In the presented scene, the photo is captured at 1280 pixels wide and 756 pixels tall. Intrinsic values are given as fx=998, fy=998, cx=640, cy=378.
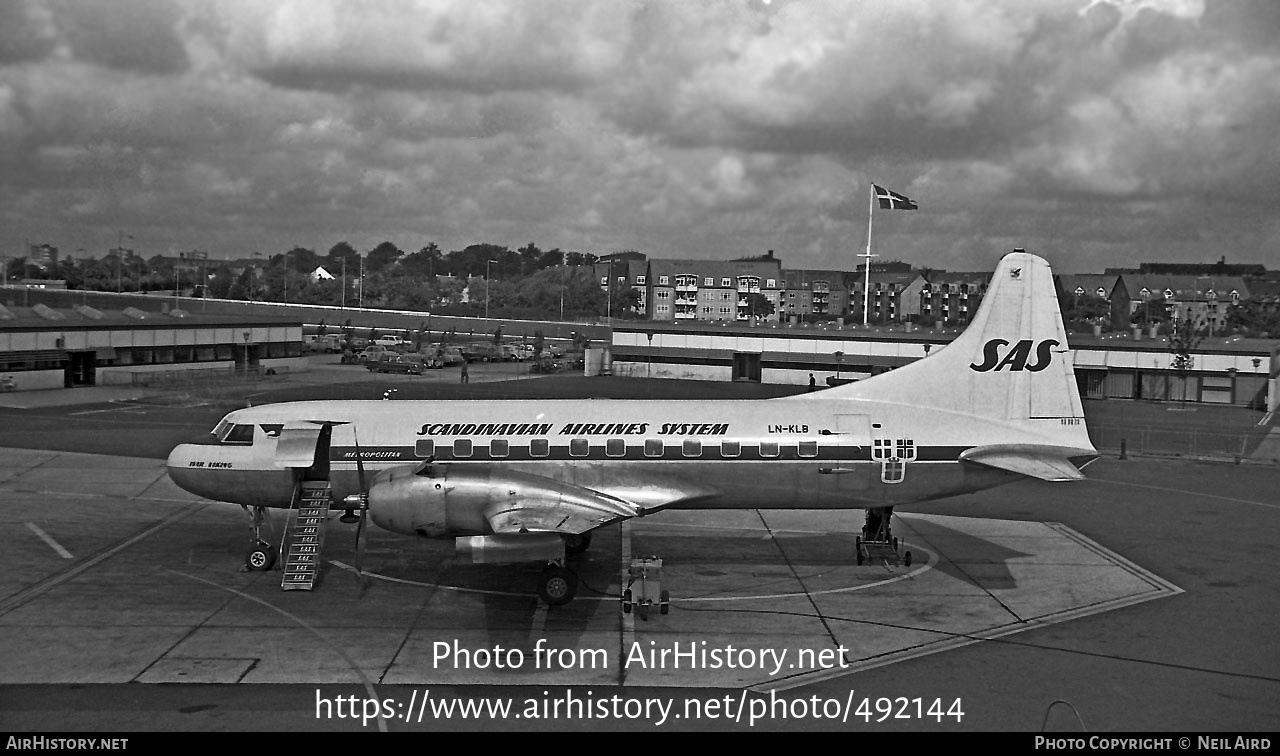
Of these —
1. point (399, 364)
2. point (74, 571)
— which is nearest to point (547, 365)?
point (399, 364)

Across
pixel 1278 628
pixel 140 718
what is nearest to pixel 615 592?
pixel 140 718

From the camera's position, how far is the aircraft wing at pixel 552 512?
2031cm

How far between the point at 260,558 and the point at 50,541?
714 centimetres

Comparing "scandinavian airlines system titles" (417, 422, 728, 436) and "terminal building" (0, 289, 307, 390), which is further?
"terminal building" (0, 289, 307, 390)

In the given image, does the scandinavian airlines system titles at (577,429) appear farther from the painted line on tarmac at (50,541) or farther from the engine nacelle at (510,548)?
the painted line on tarmac at (50,541)

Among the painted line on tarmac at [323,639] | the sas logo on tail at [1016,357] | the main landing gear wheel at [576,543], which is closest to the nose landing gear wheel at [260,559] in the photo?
the painted line on tarmac at [323,639]

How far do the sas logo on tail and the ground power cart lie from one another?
989 centimetres

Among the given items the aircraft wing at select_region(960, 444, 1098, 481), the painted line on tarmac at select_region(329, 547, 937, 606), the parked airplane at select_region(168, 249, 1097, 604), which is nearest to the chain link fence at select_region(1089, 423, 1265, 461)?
the aircraft wing at select_region(960, 444, 1098, 481)

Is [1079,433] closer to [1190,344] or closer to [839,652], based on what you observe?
[839,652]

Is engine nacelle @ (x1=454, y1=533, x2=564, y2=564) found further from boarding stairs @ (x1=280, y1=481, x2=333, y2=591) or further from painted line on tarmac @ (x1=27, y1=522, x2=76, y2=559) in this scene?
painted line on tarmac @ (x1=27, y1=522, x2=76, y2=559)

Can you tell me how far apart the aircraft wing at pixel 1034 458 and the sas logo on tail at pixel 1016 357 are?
2.08m

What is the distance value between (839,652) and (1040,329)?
1098 cm

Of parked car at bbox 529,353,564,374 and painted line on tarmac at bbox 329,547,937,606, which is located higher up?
parked car at bbox 529,353,564,374

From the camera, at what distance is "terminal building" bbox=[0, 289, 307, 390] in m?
61.9
